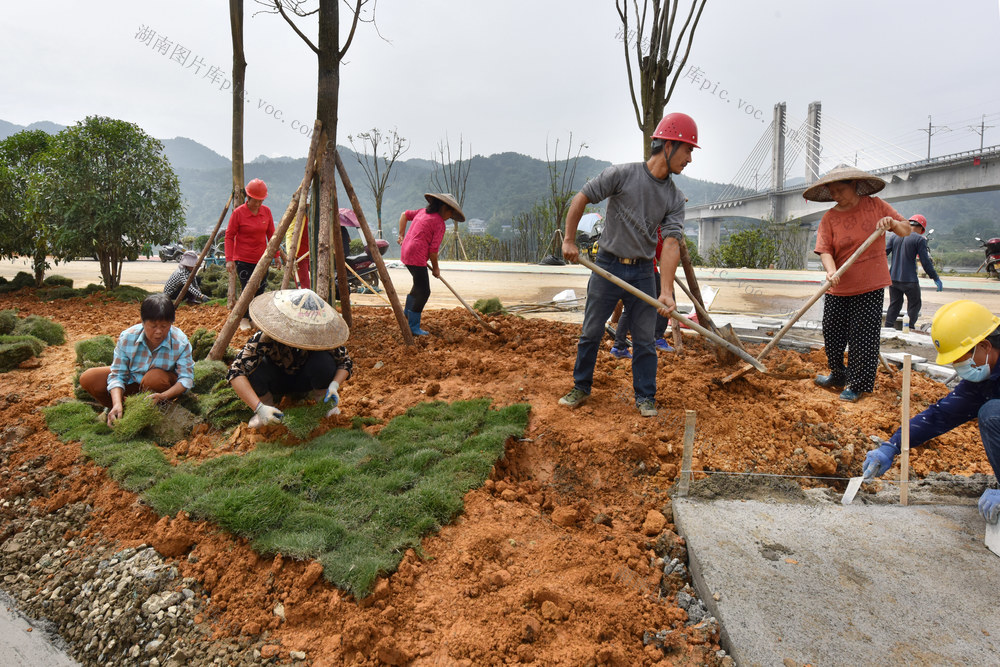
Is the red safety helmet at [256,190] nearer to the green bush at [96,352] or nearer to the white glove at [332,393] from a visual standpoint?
the green bush at [96,352]

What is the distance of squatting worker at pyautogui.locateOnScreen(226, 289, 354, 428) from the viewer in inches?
117

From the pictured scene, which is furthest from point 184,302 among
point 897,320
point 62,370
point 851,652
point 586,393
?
point 897,320

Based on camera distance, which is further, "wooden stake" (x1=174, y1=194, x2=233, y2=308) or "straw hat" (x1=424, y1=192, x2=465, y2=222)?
"wooden stake" (x1=174, y1=194, x2=233, y2=308)

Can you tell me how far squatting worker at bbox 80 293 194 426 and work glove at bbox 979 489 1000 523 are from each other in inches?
152

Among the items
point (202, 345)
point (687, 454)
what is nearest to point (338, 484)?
point (687, 454)

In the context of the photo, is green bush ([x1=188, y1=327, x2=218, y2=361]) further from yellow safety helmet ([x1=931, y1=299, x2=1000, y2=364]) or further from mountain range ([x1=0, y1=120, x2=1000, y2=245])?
mountain range ([x1=0, y1=120, x2=1000, y2=245])

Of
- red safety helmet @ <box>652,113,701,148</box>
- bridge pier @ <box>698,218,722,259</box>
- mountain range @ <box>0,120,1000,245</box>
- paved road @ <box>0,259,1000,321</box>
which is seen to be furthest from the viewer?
mountain range @ <box>0,120,1000,245</box>

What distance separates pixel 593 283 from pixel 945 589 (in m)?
2.16

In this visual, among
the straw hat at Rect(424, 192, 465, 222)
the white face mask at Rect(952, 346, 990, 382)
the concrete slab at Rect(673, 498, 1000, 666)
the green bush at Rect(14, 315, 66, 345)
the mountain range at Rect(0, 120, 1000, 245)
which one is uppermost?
the mountain range at Rect(0, 120, 1000, 245)

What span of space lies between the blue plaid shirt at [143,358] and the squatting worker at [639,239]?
2.26 metres

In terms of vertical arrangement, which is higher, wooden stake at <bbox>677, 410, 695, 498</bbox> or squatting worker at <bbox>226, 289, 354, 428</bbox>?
squatting worker at <bbox>226, 289, 354, 428</bbox>

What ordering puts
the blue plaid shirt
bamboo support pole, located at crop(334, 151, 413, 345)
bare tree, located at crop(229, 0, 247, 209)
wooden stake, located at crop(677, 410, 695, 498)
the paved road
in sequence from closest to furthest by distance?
wooden stake, located at crop(677, 410, 695, 498), the blue plaid shirt, bamboo support pole, located at crop(334, 151, 413, 345), bare tree, located at crop(229, 0, 247, 209), the paved road

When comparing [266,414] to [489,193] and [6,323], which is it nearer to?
[6,323]

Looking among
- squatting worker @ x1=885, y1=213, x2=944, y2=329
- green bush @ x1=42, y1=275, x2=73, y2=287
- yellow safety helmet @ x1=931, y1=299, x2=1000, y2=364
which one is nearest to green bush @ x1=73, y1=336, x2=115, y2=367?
yellow safety helmet @ x1=931, y1=299, x2=1000, y2=364
